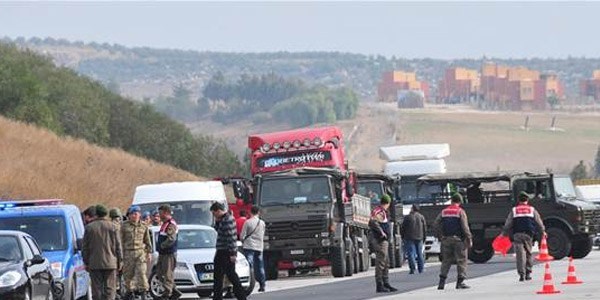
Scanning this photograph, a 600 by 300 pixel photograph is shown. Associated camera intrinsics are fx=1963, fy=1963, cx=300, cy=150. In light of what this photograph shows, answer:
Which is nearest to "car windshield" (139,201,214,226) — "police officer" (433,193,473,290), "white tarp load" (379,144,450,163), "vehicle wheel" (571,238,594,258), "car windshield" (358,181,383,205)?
"car windshield" (358,181,383,205)

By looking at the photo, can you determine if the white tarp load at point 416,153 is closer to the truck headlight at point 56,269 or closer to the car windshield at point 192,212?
the car windshield at point 192,212

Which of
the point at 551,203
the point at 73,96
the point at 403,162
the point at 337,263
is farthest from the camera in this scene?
the point at 73,96

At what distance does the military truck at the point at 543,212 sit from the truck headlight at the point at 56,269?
68.9ft

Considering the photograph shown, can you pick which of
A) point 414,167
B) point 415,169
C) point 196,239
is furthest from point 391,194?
point 196,239

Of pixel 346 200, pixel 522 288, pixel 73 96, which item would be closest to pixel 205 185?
pixel 346 200

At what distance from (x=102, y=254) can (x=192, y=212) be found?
15.4 meters

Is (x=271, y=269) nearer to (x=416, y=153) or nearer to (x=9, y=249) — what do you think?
(x=9, y=249)

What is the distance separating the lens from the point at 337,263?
42.8m

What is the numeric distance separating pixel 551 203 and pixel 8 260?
78.5 feet

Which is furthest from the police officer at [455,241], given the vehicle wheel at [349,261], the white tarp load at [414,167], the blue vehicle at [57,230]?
the white tarp load at [414,167]

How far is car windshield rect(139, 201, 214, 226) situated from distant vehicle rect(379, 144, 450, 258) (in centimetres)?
709

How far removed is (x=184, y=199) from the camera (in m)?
44.3

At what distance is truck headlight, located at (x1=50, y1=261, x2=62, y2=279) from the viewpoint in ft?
95.3

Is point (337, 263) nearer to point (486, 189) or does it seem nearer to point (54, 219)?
point (486, 189)
